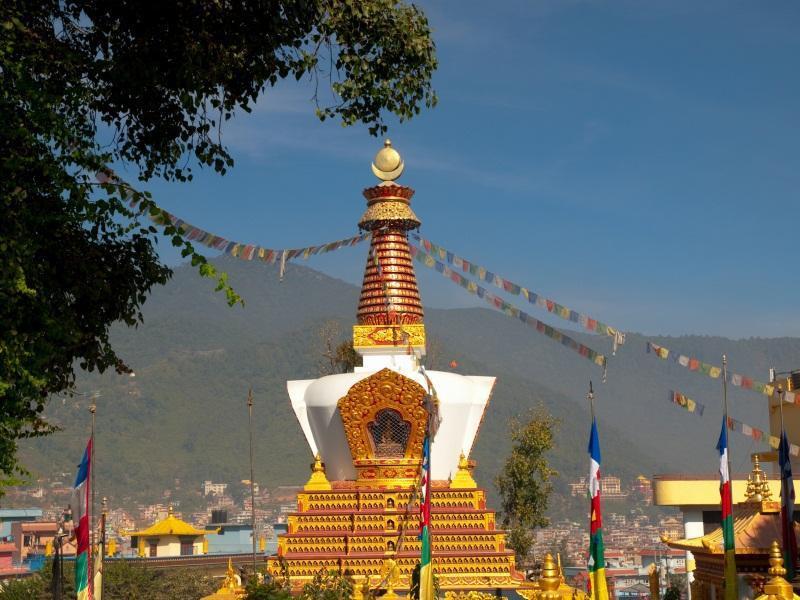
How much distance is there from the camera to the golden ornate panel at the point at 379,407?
97.5ft

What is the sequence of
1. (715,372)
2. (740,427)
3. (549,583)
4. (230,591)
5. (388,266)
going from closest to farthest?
1. (549,583)
2. (715,372)
3. (740,427)
4. (230,591)
5. (388,266)

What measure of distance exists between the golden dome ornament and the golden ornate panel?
609 centimetres

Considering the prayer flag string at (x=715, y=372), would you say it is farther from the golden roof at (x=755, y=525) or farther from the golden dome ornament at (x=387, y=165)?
the golden dome ornament at (x=387, y=165)

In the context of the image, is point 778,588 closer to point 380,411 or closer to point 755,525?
point 755,525

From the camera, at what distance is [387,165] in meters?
33.2

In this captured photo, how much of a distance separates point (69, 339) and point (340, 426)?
63.2 ft

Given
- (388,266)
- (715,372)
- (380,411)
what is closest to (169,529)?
(388,266)

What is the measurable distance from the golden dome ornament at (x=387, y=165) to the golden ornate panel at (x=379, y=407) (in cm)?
609

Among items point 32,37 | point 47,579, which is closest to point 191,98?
point 32,37

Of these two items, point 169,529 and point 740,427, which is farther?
point 169,529

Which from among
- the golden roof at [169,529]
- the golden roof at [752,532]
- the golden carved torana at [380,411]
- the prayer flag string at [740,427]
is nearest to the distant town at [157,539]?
the golden roof at [169,529]

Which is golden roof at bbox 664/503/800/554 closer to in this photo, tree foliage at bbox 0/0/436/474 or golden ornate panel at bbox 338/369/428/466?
tree foliage at bbox 0/0/436/474

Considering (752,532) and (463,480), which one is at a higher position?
(463,480)

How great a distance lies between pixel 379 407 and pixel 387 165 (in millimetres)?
7029
